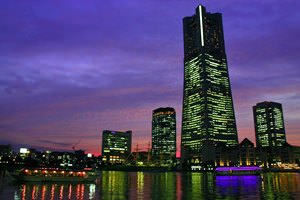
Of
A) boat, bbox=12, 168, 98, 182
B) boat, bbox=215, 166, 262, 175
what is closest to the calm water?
boat, bbox=12, 168, 98, 182

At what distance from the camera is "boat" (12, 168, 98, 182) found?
104412 mm

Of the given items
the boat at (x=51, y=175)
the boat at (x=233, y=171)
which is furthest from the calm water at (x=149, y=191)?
the boat at (x=233, y=171)

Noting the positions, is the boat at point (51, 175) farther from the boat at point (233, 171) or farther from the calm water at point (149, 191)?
the boat at point (233, 171)

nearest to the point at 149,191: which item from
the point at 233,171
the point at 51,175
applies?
the point at 51,175

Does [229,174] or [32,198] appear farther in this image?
[229,174]

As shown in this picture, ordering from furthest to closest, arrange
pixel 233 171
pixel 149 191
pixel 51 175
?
1. pixel 233 171
2. pixel 51 175
3. pixel 149 191

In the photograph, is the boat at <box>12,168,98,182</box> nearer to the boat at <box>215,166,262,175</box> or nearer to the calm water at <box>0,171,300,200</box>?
the calm water at <box>0,171,300,200</box>

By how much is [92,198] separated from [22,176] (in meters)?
60.7

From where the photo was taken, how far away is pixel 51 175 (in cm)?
10769

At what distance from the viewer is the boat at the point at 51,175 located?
104 meters

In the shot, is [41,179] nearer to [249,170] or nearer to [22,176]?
[22,176]

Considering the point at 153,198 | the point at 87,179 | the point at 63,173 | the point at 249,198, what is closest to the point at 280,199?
the point at 249,198

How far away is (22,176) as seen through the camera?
105 m

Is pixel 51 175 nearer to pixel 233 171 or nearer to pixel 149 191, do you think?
pixel 149 191
